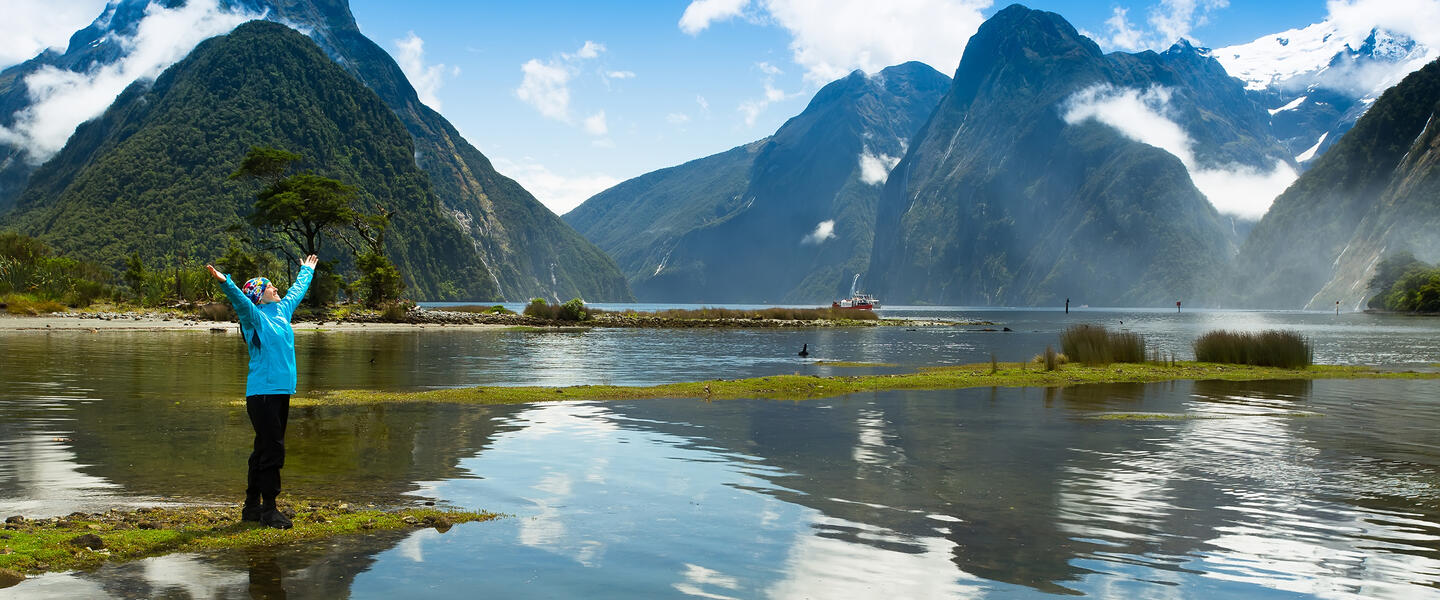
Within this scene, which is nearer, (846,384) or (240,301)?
(240,301)

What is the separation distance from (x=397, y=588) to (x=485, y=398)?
56.8 feet

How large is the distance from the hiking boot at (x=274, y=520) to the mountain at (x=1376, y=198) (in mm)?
175916

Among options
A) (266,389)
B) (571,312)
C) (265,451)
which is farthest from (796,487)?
(571,312)

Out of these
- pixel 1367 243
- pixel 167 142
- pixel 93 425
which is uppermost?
pixel 167 142

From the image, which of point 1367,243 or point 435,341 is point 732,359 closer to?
point 435,341

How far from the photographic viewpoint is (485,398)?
987 inches

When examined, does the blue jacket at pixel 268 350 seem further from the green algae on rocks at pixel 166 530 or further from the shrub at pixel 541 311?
the shrub at pixel 541 311

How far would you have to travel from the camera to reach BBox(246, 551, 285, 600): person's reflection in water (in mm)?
7777

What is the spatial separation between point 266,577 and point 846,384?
76.2 ft

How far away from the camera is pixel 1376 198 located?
17425 centimetres

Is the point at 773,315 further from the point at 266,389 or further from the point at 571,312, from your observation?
the point at 266,389

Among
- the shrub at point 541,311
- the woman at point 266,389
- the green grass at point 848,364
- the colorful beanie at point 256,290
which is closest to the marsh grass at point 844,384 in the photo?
the green grass at point 848,364

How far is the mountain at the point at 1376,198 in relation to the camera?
150m

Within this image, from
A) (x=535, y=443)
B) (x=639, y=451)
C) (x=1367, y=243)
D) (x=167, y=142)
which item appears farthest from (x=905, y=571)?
(x=167, y=142)
